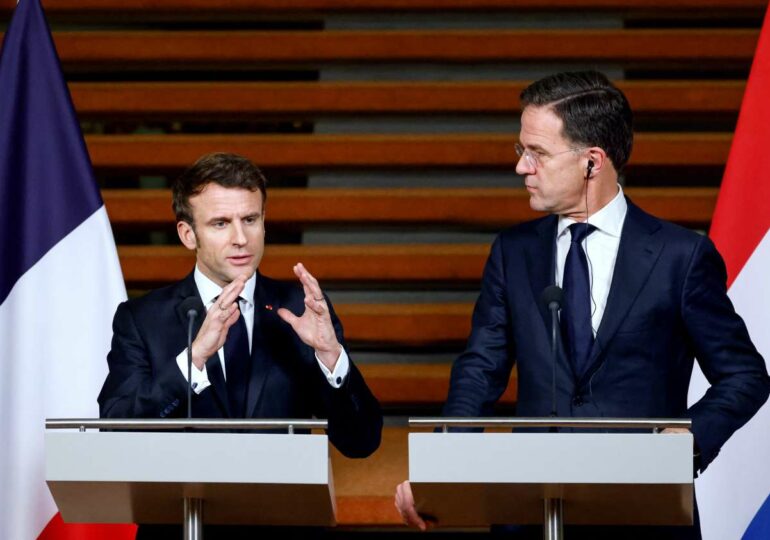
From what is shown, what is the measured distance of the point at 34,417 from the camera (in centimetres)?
335

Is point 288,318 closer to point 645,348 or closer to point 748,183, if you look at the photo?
point 645,348

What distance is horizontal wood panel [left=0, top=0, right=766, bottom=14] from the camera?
17.0 feet

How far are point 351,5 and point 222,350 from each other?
264 cm

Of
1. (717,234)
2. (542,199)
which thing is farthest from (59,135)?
(717,234)

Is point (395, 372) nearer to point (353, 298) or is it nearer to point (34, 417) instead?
point (353, 298)

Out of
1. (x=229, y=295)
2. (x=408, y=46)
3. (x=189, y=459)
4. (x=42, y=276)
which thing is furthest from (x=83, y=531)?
(x=408, y=46)

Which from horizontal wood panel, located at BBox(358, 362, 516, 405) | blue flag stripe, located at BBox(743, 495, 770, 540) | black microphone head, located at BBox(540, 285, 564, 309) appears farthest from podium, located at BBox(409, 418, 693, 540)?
horizontal wood panel, located at BBox(358, 362, 516, 405)

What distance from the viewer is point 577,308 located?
8.97ft

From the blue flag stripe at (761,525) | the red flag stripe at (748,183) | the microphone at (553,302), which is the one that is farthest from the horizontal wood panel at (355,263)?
the microphone at (553,302)

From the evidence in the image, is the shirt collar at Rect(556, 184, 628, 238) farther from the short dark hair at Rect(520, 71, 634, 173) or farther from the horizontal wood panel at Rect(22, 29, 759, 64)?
the horizontal wood panel at Rect(22, 29, 759, 64)

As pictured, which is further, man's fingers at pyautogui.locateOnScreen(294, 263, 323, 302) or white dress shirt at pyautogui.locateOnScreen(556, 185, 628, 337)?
white dress shirt at pyautogui.locateOnScreen(556, 185, 628, 337)

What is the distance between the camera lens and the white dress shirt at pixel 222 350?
8.76 feet

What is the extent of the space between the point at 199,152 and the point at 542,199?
2414 mm

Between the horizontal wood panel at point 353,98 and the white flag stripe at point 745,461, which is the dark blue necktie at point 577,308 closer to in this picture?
the white flag stripe at point 745,461
